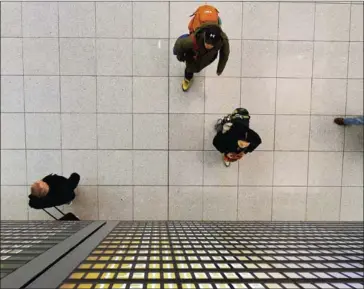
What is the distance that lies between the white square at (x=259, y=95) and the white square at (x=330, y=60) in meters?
0.55

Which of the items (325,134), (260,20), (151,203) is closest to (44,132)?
(151,203)

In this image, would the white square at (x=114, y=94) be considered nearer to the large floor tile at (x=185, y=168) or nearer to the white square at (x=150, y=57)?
the white square at (x=150, y=57)

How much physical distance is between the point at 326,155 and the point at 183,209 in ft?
5.96

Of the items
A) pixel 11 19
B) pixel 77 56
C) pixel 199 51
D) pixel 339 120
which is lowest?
pixel 339 120

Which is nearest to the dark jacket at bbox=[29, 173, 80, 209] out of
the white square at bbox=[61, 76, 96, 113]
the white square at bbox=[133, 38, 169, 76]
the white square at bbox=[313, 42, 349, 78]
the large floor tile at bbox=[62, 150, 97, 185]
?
the large floor tile at bbox=[62, 150, 97, 185]

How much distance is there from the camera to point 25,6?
298 centimetres

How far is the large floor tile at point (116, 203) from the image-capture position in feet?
10.2

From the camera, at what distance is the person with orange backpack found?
2158 mm

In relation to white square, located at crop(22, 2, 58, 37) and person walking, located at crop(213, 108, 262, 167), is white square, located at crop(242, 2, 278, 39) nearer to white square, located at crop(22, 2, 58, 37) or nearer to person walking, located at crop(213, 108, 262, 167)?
person walking, located at crop(213, 108, 262, 167)

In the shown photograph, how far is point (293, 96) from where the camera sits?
3.14 meters

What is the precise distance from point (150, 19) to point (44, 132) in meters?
1.76

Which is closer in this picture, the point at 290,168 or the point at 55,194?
the point at 55,194

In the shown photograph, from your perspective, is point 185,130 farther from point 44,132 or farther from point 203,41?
point 44,132

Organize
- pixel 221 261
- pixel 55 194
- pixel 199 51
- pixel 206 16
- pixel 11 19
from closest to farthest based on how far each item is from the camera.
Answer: pixel 221 261 → pixel 206 16 → pixel 199 51 → pixel 55 194 → pixel 11 19
